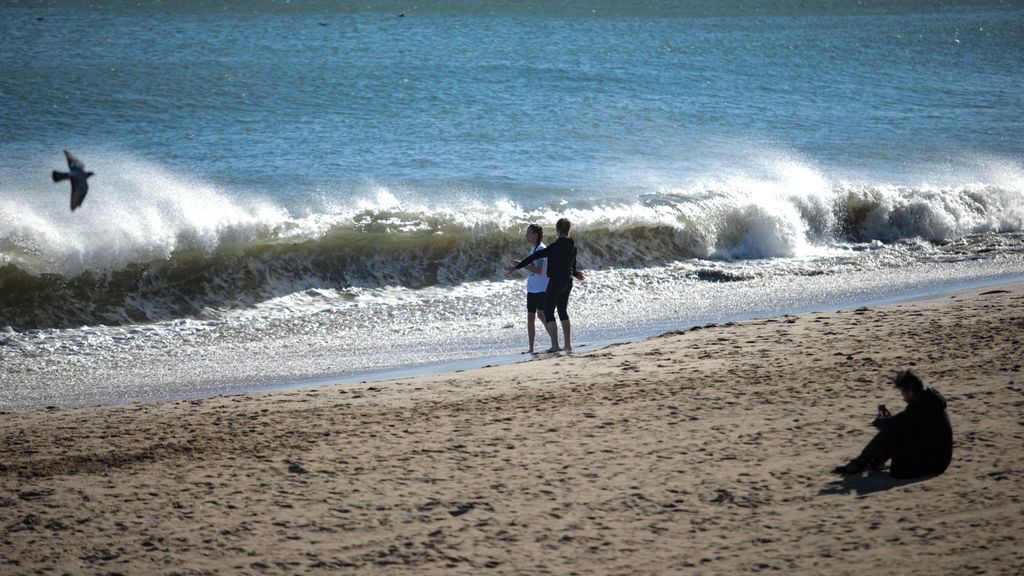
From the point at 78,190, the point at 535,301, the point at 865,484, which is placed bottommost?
the point at 865,484

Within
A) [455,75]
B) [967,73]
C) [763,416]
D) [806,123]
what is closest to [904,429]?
[763,416]

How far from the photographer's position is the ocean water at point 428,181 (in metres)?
12.5

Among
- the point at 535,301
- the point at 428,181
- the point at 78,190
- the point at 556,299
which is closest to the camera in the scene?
the point at 78,190

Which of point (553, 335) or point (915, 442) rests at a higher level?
point (553, 335)

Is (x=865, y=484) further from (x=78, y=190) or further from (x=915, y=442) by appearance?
(x=78, y=190)

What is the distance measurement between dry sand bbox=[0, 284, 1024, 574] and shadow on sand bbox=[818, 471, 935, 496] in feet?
0.08

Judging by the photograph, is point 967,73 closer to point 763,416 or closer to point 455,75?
point 455,75

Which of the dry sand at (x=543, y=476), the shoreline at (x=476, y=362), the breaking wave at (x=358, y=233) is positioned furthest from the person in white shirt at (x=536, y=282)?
the breaking wave at (x=358, y=233)

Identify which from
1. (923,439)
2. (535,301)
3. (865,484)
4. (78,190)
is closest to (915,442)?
(923,439)

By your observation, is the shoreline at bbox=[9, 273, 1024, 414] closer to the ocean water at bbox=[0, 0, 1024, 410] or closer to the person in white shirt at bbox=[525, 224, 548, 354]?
the ocean water at bbox=[0, 0, 1024, 410]

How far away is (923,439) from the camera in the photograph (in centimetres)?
667

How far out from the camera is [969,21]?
50.2 meters

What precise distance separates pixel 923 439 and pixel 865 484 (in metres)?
0.46

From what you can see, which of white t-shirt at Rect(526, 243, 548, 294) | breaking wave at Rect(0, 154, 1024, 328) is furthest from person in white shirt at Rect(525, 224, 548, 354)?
breaking wave at Rect(0, 154, 1024, 328)
